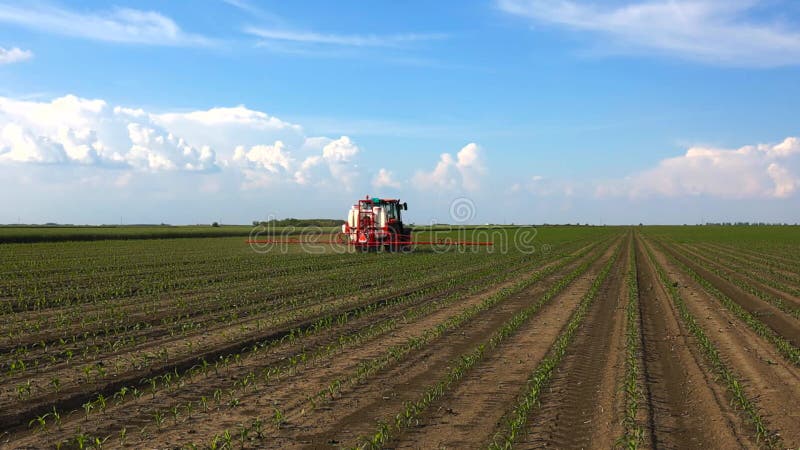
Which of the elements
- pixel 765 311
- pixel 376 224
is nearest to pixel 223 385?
pixel 765 311

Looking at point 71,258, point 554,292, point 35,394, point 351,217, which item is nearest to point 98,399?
point 35,394

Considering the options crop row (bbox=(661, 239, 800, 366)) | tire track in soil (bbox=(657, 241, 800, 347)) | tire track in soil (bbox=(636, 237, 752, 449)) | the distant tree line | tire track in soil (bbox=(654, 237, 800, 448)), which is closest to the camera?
tire track in soil (bbox=(636, 237, 752, 449))

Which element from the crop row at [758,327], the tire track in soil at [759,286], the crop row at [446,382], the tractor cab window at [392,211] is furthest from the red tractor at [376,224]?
the crop row at [446,382]

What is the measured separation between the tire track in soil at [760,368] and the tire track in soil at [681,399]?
386 mm

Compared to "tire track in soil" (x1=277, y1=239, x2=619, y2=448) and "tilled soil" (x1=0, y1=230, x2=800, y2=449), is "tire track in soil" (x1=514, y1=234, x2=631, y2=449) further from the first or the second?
"tire track in soil" (x1=277, y1=239, x2=619, y2=448)

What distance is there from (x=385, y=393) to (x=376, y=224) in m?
24.5

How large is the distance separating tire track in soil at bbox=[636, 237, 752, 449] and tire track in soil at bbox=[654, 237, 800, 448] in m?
0.39

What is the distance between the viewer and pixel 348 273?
70.4 ft

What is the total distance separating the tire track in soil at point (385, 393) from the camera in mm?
5949

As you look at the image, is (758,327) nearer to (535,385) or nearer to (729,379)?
(729,379)

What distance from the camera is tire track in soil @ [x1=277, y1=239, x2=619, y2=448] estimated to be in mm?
5949

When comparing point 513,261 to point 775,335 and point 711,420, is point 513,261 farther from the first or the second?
point 711,420

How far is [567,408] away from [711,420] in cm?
142

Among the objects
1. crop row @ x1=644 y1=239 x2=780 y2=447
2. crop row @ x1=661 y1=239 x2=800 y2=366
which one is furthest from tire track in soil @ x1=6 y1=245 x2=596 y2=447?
crop row @ x1=661 y1=239 x2=800 y2=366
